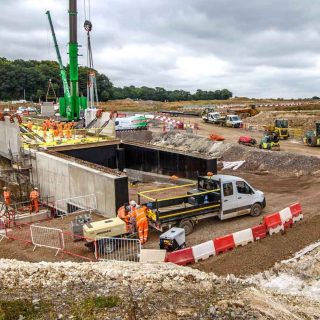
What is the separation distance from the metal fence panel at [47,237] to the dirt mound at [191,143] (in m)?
19.8

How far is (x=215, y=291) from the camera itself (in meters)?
8.84

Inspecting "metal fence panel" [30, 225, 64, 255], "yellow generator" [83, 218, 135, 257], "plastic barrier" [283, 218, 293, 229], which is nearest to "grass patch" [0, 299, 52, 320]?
"yellow generator" [83, 218, 135, 257]

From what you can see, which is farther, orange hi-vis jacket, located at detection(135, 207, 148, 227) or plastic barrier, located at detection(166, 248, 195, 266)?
orange hi-vis jacket, located at detection(135, 207, 148, 227)

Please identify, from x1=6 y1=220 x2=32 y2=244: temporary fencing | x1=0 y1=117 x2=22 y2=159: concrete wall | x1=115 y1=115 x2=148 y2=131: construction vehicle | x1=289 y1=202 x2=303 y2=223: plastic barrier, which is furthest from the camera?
x1=115 y1=115 x2=148 y2=131: construction vehicle

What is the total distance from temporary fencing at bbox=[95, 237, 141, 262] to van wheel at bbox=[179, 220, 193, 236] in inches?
76.7

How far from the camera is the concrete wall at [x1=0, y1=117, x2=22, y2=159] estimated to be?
2559 cm

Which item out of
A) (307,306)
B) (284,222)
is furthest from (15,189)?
(307,306)

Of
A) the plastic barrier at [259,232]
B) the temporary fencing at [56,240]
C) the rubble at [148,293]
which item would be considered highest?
the rubble at [148,293]

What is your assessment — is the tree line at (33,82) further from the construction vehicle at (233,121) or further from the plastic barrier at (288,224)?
the plastic barrier at (288,224)

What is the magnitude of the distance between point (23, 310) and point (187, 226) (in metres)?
7.65

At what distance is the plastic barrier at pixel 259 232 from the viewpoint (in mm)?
13789

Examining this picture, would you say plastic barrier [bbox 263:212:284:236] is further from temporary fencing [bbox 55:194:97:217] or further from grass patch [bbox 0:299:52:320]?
grass patch [bbox 0:299:52:320]

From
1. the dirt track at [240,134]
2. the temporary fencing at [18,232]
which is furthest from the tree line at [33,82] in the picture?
the temporary fencing at [18,232]

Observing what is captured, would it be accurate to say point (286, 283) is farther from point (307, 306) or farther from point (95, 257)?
point (95, 257)
